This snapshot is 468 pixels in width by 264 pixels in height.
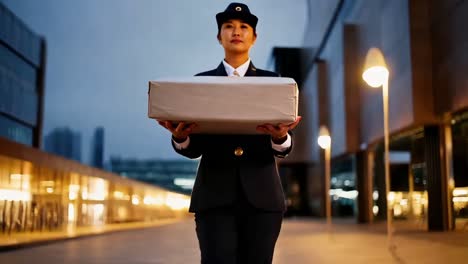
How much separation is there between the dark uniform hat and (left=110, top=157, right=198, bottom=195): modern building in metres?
152

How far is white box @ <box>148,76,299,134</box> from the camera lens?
2332 millimetres


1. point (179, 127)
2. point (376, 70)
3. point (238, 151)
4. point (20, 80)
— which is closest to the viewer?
point (179, 127)

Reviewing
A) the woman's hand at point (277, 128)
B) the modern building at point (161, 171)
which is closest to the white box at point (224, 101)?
the woman's hand at point (277, 128)

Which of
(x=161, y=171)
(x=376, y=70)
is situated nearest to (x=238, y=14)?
(x=376, y=70)

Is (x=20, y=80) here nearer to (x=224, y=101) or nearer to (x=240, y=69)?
(x=240, y=69)

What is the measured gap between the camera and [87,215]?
104 ft

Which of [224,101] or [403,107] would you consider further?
[403,107]

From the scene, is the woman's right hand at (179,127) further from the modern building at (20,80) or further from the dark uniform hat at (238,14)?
the modern building at (20,80)

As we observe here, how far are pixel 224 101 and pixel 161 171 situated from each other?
169065mm

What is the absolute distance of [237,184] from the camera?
2695 millimetres

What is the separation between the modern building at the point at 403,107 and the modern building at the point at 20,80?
25206mm

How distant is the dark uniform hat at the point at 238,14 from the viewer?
281 cm

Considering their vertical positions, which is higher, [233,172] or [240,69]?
[240,69]

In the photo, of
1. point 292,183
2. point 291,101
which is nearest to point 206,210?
point 291,101
